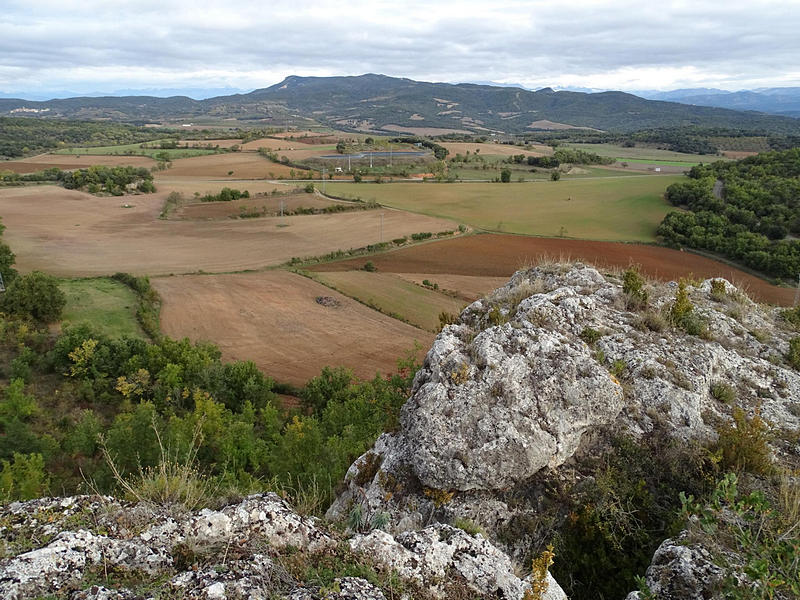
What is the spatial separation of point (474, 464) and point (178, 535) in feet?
12.4

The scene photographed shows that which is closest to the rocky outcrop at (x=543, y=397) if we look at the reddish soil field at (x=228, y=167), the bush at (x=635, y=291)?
the bush at (x=635, y=291)

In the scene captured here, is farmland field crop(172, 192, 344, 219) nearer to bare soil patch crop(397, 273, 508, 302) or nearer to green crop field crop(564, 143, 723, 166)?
bare soil patch crop(397, 273, 508, 302)

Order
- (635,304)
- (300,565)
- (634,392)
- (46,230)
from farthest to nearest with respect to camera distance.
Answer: (46,230) < (635,304) < (634,392) < (300,565)

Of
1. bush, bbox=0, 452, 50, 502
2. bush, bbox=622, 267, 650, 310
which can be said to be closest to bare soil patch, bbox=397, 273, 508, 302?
bush, bbox=622, 267, 650, 310

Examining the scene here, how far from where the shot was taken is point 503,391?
23.9ft

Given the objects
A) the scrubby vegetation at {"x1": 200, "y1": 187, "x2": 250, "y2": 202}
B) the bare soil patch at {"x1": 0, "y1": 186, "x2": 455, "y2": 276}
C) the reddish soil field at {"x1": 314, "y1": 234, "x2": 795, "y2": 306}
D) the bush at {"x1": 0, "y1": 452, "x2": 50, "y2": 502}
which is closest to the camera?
the bush at {"x1": 0, "y1": 452, "x2": 50, "y2": 502}

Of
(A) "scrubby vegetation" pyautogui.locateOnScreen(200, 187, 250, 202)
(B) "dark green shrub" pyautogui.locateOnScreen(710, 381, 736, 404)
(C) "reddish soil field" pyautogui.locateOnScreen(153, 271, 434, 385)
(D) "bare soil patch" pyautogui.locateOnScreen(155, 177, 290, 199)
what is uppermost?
(D) "bare soil patch" pyautogui.locateOnScreen(155, 177, 290, 199)

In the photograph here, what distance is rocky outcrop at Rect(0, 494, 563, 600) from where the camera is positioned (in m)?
3.90

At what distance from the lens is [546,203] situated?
81500 mm

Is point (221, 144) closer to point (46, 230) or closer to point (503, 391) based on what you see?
point (46, 230)

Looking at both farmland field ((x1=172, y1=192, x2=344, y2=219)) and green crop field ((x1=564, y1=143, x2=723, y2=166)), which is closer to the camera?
farmland field ((x1=172, y1=192, x2=344, y2=219))

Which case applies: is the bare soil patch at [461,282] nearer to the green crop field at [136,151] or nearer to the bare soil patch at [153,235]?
the bare soil patch at [153,235]

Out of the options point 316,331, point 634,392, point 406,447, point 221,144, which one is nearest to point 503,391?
point 406,447

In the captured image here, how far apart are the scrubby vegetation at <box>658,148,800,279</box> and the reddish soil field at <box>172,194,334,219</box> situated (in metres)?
52.3
